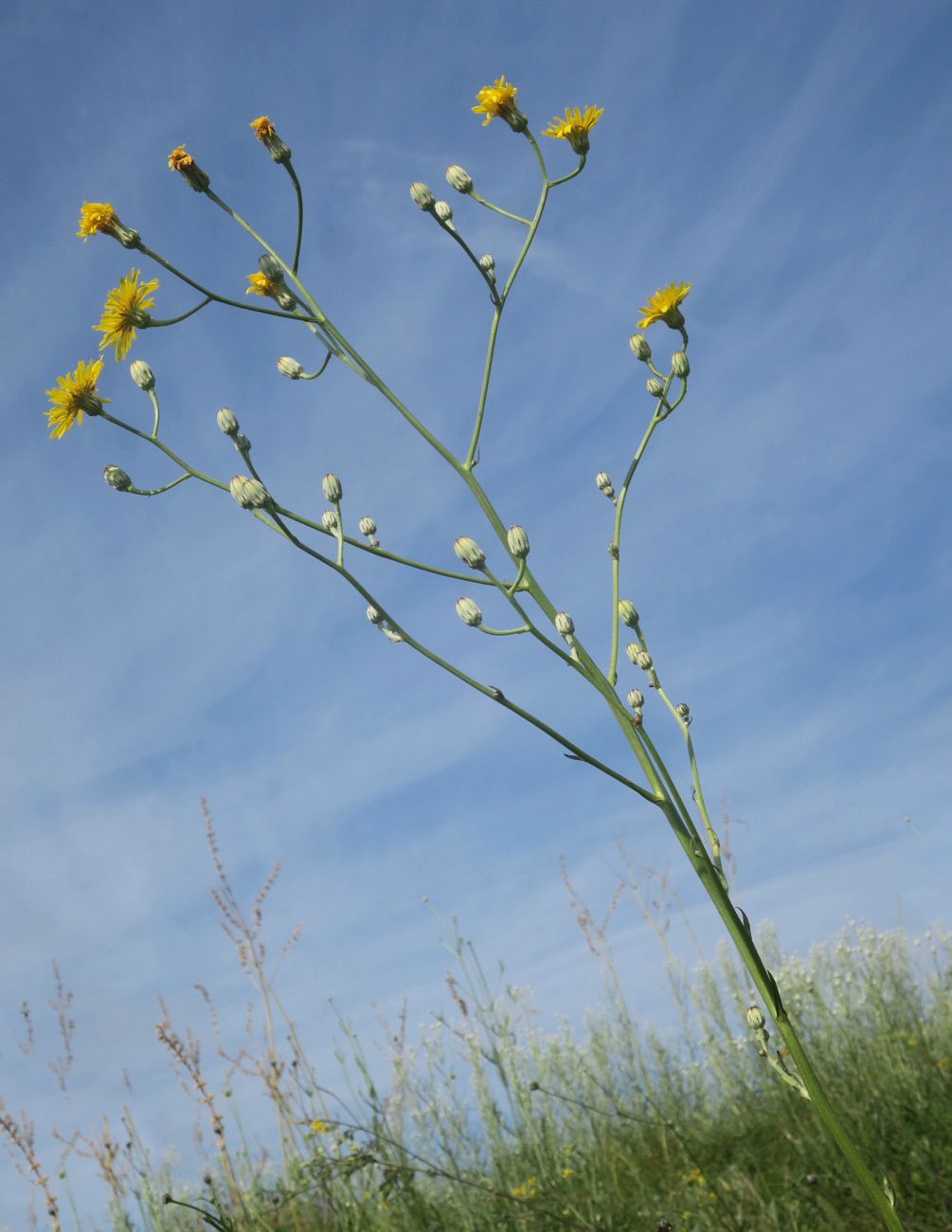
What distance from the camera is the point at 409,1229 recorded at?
3.93 metres

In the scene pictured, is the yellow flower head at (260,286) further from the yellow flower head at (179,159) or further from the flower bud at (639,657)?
the flower bud at (639,657)

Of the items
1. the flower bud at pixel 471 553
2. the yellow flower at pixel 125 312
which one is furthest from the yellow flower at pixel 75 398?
the flower bud at pixel 471 553

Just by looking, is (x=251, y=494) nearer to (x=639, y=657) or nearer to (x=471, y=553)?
(x=471, y=553)

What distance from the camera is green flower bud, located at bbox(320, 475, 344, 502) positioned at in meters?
2.16

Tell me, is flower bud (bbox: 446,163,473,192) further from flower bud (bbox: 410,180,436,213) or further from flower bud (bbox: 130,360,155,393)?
flower bud (bbox: 130,360,155,393)

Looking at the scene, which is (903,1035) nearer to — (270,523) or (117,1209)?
(117,1209)

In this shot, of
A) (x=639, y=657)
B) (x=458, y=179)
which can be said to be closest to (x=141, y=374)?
(x=458, y=179)

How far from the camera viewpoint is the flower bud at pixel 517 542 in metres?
2.00

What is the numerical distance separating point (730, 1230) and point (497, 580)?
7.10 ft

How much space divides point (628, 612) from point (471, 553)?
0.40 m

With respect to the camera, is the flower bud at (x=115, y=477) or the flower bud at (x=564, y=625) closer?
the flower bud at (x=564, y=625)

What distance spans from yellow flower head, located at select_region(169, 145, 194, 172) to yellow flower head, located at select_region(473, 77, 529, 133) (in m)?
0.71

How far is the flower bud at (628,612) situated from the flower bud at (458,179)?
1029 mm

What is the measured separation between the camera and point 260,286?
2.25 metres
